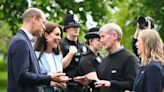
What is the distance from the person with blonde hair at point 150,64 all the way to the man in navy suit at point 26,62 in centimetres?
104

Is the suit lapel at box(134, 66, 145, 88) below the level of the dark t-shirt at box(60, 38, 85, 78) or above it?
below

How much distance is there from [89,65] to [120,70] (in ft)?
2.53

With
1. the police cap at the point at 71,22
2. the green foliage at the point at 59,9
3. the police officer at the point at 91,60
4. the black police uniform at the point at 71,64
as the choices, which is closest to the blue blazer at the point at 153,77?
the police officer at the point at 91,60

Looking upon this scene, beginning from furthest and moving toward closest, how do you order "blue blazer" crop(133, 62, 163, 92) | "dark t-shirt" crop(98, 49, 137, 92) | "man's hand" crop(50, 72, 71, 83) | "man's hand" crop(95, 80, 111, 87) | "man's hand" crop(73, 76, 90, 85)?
"man's hand" crop(73, 76, 90, 85) → "dark t-shirt" crop(98, 49, 137, 92) → "man's hand" crop(95, 80, 111, 87) → "man's hand" crop(50, 72, 71, 83) → "blue blazer" crop(133, 62, 163, 92)

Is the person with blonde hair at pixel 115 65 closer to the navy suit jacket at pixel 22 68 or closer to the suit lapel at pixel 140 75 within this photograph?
the suit lapel at pixel 140 75

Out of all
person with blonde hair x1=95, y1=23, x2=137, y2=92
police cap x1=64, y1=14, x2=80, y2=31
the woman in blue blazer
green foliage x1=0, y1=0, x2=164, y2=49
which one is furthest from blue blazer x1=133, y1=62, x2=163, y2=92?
green foliage x1=0, y1=0, x2=164, y2=49

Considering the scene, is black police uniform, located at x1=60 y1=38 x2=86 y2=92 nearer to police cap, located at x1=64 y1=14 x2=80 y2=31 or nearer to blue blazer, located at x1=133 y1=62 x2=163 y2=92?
police cap, located at x1=64 y1=14 x2=80 y2=31

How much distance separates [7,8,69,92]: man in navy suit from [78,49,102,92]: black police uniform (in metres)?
1.60

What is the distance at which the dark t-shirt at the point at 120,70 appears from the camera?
899 cm

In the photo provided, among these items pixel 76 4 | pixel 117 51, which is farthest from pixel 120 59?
pixel 76 4

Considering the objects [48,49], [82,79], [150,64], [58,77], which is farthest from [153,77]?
[48,49]

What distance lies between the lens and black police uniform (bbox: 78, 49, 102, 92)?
9.62 meters

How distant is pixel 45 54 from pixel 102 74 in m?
0.93

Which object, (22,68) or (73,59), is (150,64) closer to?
(22,68)
